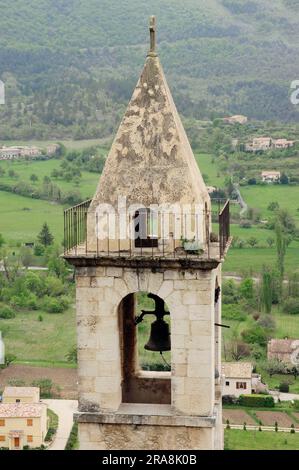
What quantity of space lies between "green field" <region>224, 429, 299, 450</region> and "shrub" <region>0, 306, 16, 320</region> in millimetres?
32317

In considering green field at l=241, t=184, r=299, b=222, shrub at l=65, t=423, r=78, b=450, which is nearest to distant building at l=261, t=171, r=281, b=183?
green field at l=241, t=184, r=299, b=222

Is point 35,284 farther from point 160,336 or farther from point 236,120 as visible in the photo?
point 236,120

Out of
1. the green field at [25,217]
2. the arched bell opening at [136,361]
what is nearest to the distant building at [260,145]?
the green field at [25,217]

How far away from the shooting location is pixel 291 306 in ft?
259

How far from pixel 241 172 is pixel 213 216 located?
108m

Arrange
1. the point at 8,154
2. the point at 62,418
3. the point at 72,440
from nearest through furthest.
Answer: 1. the point at 72,440
2. the point at 62,418
3. the point at 8,154

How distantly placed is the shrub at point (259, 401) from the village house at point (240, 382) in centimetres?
67

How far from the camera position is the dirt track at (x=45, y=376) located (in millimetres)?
57875

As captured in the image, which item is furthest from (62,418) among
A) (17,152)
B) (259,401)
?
(17,152)

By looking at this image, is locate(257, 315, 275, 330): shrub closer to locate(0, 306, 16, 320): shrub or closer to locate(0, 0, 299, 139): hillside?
locate(0, 306, 16, 320): shrub

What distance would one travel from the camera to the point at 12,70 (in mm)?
195750

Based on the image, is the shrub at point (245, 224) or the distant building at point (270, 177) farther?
the distant building at point (270, 177)

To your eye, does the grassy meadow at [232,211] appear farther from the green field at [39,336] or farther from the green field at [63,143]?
the green field at [63,143]

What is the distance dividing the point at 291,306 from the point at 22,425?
34581 mm
